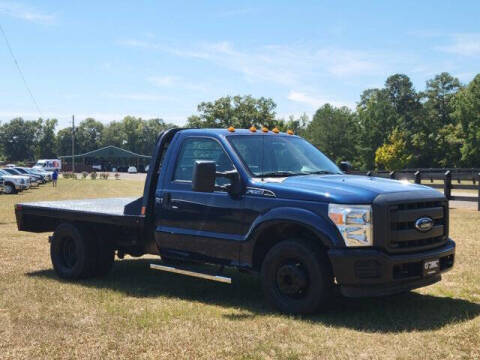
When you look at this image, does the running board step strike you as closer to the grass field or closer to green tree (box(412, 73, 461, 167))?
the grass field

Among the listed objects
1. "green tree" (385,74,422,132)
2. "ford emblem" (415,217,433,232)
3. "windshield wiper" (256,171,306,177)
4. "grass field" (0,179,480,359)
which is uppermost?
"green tree" (385,74,422,132)

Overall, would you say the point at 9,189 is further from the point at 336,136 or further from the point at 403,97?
the point at 403,97

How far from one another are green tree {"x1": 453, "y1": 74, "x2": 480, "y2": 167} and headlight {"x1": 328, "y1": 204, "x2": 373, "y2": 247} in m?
69.3

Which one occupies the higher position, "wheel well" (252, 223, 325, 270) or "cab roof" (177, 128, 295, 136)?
"cab roof" (177, 128, 295, 136)

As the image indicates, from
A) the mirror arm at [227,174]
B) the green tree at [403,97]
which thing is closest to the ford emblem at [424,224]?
the mirror arm at [227,174]

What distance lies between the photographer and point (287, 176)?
657 centimetres

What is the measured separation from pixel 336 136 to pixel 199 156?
337 feet

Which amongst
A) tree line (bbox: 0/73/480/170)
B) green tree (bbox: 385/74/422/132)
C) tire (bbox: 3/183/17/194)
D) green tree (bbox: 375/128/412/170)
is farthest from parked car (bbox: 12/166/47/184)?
green tree (bbox: 385/74/422/132)

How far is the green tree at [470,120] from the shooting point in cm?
7144

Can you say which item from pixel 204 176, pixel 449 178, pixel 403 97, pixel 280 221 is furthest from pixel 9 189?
pixel 403 97

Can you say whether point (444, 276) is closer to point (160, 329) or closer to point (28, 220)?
point (160, 329)

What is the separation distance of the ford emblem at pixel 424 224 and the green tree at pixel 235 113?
82797 mm

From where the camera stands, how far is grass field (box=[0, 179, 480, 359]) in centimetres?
491

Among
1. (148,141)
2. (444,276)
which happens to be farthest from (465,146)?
(148,141)
